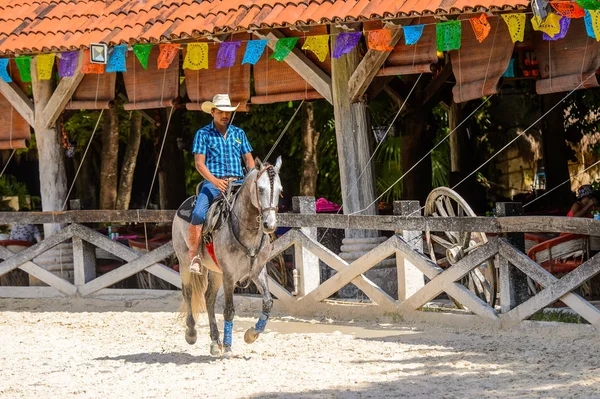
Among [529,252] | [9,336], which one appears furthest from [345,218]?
[9,336]

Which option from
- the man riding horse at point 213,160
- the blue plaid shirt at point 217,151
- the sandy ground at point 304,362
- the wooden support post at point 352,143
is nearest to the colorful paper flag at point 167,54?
the wooden support post at point 352,143

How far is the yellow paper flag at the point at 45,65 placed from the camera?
1378 centimetres

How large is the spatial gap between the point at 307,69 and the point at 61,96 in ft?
11.5

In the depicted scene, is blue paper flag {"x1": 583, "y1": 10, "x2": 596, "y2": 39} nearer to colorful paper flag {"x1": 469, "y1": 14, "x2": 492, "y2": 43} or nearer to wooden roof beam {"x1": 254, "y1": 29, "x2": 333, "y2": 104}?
colorful paper flag {"x1": 469, "y1": 14, "x2": 492, "y2": 43}

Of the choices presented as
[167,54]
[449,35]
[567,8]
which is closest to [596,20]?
[567,8]

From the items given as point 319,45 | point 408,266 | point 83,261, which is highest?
point 319,45

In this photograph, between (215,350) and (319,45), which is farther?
(319,45)

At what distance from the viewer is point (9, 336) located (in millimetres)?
11094

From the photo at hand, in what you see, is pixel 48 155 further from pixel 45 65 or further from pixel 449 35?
pixel 449 35

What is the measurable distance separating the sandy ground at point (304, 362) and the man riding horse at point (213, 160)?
1017mm

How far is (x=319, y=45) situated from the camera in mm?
11891

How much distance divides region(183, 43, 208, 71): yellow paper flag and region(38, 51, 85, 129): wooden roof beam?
1569 mm

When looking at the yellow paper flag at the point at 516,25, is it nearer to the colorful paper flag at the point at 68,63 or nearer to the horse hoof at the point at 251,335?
the horse hoof at the point at 251,335

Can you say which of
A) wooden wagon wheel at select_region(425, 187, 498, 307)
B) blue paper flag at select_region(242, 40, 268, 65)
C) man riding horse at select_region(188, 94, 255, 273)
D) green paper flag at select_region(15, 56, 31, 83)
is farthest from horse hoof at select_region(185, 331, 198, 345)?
green paper flag at select_region(15, 56, 31, 83)
